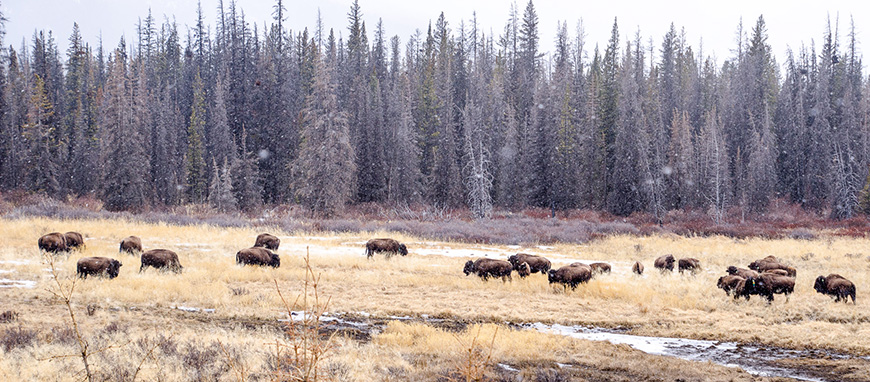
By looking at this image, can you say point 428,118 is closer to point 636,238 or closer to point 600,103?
point 600,103

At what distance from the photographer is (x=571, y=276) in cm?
1739

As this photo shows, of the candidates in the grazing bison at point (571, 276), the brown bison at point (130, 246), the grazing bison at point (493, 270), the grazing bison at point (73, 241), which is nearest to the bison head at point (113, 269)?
the brown bison at point (130, 246)

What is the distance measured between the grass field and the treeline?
24.5 m

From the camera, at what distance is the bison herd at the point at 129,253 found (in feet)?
52.2

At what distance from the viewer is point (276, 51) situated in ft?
217

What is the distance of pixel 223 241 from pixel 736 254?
23.6 meters

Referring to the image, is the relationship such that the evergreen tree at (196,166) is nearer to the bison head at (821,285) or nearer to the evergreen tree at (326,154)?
the evergreen tree at (326,154)

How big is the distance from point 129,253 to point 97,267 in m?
4.70

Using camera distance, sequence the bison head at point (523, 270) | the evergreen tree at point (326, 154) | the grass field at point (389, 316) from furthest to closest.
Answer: the evergreen tree at point (326, 154) → the bison head at point (523, 270) → the grass field at point (389, 316)

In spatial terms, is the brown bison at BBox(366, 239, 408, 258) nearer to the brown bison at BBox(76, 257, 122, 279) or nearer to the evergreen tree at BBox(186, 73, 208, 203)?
the brown bison at BBox(76, 257, 122, 279)

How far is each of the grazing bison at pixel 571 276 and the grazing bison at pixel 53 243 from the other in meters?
16.0

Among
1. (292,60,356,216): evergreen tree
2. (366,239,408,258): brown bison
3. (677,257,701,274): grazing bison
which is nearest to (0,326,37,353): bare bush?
(366,239,408,258): brown bison

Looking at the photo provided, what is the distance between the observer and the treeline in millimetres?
48375

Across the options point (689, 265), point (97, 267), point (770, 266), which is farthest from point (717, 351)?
point (97, 267)
